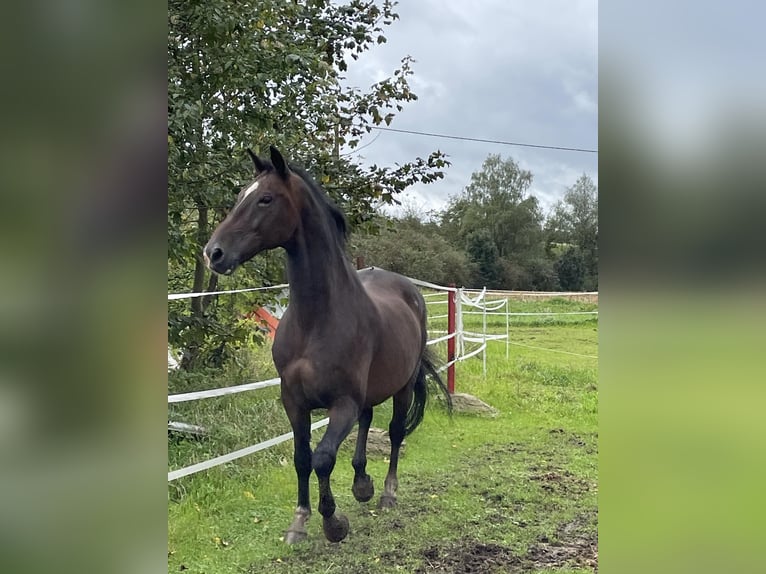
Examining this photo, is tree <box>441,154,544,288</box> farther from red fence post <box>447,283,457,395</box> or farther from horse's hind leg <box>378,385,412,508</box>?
horse's hind leg <box>378,385,412,508</box>

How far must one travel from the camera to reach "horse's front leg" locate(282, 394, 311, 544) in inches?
92.2

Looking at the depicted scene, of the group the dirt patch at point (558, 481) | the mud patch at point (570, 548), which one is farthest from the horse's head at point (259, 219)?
the dirt patch at point (558, 481)

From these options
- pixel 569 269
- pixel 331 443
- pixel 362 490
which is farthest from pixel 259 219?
pixel 569 269

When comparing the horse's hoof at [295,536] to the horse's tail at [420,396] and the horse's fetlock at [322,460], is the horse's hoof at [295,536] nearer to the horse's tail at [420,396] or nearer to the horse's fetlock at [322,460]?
the horse's fetlock at [322,460]

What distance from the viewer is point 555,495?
3.16 metres

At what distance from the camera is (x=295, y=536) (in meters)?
2.47

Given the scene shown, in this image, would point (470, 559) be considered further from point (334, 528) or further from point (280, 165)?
point (280, 165)

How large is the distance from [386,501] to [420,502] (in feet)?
0.66

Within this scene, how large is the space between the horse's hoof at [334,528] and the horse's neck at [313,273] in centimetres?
90

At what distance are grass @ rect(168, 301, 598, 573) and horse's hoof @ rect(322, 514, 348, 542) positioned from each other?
0.05m
